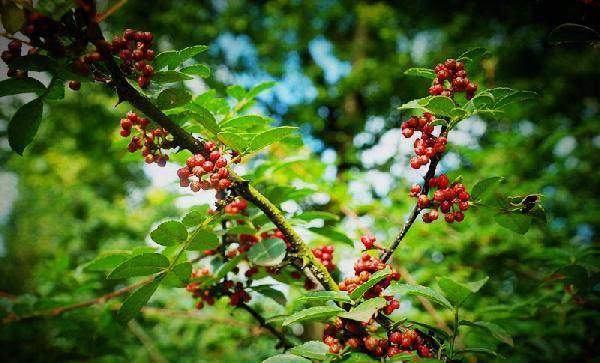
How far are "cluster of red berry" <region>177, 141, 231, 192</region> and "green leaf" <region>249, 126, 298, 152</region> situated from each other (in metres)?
0.09

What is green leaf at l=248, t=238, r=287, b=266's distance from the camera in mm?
1278

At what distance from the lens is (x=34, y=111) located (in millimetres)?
1049

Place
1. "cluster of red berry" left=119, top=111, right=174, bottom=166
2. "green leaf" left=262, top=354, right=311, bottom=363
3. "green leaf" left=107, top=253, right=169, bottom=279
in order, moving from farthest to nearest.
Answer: "cluster of red berry" left=119, top=111, right=174, bottom=166 < "green leaf" left=107, top=253, right=169, bottom=279 < "green leaf" left=262, top=354, right=311, bottom=363

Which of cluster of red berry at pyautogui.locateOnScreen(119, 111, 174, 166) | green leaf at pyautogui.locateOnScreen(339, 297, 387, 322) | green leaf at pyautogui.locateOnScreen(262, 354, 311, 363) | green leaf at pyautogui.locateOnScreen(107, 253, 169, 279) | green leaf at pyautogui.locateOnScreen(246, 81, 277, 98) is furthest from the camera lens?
green leaf at pyautogui.locateOnScreen(246, 81, 277, 98)

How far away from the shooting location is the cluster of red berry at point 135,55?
42.4 inches

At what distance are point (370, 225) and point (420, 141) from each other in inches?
98.5

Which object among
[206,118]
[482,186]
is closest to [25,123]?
[206,118]

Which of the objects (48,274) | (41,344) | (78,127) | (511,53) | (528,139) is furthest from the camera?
(78,127)

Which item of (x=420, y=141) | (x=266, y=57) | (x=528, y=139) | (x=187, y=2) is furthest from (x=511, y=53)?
(x=420, y=141)

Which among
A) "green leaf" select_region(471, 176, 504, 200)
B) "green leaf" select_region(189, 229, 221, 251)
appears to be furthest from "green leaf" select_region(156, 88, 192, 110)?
"green leaf" select_region(471, 176, 504, 200)

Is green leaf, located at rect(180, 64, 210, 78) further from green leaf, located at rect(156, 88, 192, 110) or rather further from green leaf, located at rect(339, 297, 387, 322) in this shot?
green leaf, located at rect(339, 297, 387, 322)

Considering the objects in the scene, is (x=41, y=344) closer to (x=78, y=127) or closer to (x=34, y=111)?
(x=34, y=111)

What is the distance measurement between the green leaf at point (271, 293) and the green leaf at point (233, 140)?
24.7 inches

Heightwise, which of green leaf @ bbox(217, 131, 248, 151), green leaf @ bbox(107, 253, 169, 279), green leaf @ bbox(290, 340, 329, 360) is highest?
green leaf @ bbox(217, 131, 248, 151)
